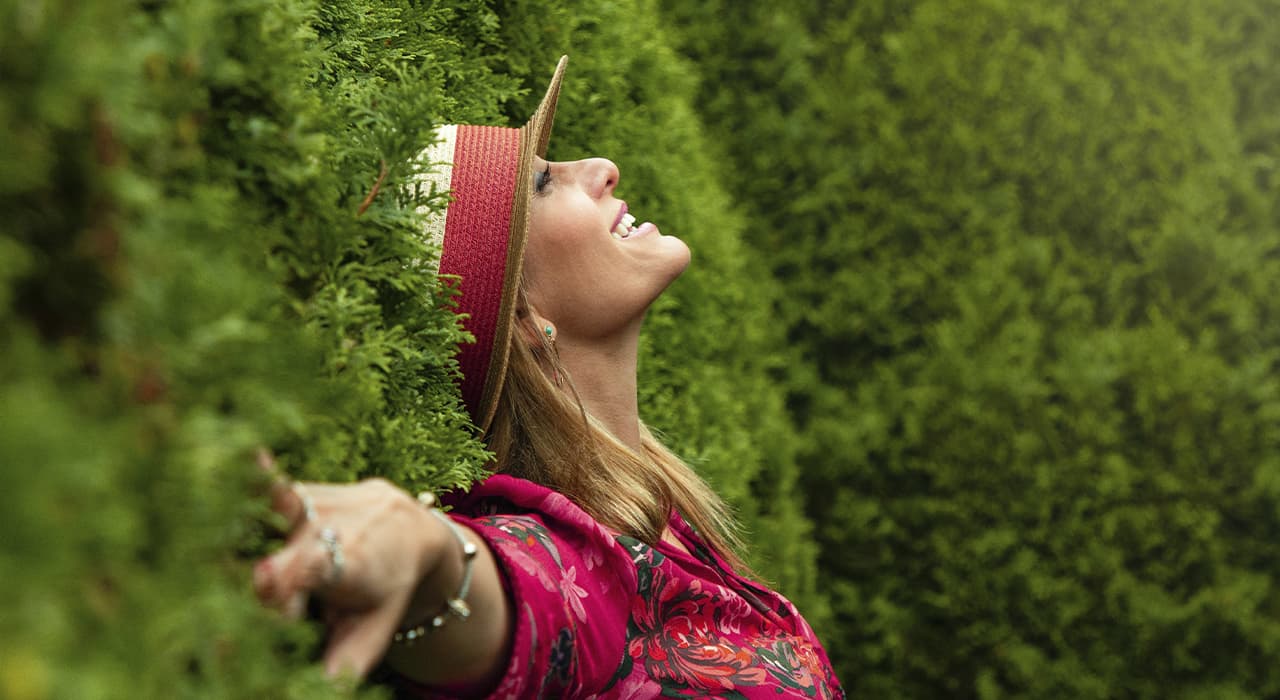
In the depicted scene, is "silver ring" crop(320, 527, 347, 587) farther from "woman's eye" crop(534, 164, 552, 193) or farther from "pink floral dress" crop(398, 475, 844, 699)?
"woman's eye" crop(534, 164, 552, 193)

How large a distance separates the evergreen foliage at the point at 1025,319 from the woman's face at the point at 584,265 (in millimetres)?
2544

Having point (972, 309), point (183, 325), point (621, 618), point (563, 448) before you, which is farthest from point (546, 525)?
point (972, 309)

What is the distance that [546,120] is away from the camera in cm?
231

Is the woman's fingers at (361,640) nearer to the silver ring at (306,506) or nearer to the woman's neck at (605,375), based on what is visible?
the silver ring at (306,506)

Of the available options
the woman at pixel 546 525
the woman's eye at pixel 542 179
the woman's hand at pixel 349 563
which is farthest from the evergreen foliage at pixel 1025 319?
the woman's hand at pixel 349 563

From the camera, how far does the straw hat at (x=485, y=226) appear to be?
208cm

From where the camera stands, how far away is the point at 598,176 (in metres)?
2.42

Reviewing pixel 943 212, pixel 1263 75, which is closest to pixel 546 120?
pixel 943 212

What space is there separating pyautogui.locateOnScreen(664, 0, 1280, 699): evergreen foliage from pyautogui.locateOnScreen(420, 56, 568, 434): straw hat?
281 cm

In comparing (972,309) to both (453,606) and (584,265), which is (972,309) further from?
(453,606)

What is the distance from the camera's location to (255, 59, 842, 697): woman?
1.12 meters

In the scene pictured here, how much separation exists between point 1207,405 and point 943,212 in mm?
1320

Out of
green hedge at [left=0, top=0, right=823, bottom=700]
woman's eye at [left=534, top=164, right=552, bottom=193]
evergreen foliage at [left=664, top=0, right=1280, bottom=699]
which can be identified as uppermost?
green hedge at [left=0, top=0, right=823, bottom=700]

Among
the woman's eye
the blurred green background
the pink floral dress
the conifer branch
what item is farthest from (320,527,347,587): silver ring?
the blurred green background
